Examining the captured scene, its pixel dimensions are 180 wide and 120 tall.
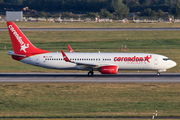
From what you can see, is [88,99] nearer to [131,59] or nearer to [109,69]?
[109,69]

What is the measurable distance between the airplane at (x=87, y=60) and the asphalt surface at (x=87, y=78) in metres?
1.43

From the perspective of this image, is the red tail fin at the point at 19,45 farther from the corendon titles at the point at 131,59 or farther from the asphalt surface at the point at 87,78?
the corendon titles at the point at 131,59

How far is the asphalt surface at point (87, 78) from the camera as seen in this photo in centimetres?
4419

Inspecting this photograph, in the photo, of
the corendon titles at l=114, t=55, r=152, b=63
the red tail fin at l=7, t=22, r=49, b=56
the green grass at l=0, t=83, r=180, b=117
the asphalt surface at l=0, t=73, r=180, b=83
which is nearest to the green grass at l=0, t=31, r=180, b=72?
the red tail fin at l=7, t=22, r=49, b=56

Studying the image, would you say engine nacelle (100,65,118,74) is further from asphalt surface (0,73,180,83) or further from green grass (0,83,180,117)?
green grass (0,83,180,117)

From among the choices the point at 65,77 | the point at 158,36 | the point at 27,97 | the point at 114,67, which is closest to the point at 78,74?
the point at 65,77

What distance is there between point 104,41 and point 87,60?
38.9 metres

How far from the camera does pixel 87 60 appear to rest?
48625mm

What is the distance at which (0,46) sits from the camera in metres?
82.1

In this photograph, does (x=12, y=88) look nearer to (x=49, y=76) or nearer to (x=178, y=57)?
(x=49, y=76)

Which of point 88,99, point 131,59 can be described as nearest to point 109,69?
point 131,59

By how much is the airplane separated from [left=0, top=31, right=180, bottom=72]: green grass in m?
12.4

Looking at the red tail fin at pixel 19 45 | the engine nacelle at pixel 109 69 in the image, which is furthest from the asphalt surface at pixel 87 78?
the red tail fin at pixel 19 45

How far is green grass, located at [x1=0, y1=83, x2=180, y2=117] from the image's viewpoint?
28.6m
